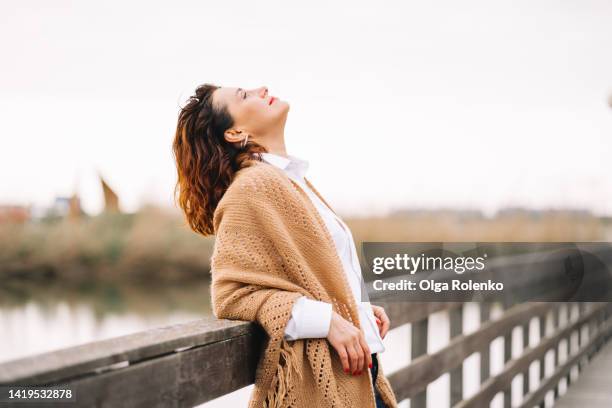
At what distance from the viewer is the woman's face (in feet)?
5.46

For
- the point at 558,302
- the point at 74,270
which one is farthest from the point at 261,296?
the point at 74,270

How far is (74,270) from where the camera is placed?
19.4 metres

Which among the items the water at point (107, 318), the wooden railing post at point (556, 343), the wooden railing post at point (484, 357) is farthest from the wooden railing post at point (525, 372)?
the water at point (107, 318)

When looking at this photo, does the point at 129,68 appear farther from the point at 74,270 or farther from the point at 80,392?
the point at 80,392

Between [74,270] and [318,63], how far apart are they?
39.0ft

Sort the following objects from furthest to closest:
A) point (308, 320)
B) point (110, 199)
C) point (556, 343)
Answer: point (110, 199) < point (556, 343) < point (308, 320)

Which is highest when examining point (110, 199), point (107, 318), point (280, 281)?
point (280, 281)

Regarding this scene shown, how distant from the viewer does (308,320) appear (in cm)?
142

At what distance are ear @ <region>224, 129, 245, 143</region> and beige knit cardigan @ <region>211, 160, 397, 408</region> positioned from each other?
0.44ft

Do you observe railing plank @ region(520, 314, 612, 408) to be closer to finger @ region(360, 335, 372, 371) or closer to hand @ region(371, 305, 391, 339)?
hand @ region(371, 305, 391, 339)

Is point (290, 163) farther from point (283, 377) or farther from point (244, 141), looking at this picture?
point (283, 377)

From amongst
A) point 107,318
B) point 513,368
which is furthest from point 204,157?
point 107,318

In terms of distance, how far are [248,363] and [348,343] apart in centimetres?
20

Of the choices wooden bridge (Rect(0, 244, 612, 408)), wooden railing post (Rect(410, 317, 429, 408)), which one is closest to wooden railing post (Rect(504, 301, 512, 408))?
wooden bridge (Rect(0, 244, 612, 408))
